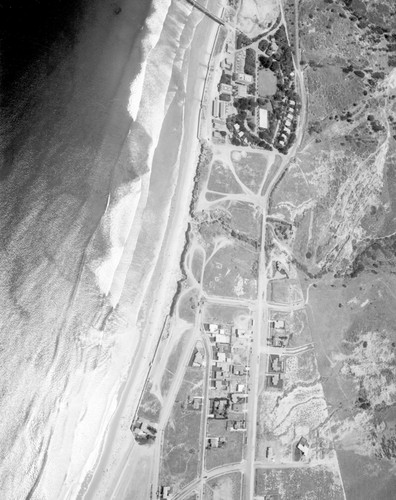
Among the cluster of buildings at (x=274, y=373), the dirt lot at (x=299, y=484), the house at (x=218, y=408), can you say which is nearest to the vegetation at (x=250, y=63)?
the cluster of buildings at (x=274, y=373)

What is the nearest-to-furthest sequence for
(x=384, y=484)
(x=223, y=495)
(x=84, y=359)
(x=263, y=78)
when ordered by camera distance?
(x=84, y=359), (x=223, y=495), (x=384, y=484), (x=263, y=78)

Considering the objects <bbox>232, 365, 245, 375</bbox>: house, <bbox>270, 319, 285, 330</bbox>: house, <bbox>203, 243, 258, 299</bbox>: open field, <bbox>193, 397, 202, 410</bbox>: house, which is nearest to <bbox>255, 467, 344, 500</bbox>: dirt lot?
<bbox>193, 397, 202, 410</bbox>: house

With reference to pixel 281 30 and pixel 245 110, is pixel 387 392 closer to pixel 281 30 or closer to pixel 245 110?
pixel 245 110

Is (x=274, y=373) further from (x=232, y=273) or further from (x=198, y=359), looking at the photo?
(x=232, y=273)

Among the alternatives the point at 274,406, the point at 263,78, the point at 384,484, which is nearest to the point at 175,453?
the point at 274,406

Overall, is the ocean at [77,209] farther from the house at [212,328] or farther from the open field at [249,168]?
the open field at [249,168]

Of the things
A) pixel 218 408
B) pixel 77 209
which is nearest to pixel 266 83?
pixel 77 209
